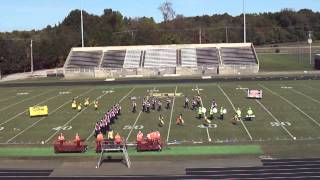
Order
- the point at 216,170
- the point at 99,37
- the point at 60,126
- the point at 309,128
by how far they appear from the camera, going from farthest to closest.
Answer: the point at 99,37, the point at 60,126, the point at 309,128, the point at 216,170

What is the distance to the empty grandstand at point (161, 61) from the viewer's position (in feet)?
237

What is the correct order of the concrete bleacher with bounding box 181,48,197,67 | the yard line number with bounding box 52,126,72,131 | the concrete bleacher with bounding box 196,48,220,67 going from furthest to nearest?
the concrete bleacher with bounding box 181,48,197,67
the concrete bleacher with bounding box 196,48,220,67
the yard line number with bounding box 52,126,72,131

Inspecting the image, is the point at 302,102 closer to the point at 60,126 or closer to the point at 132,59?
the point at 60,126

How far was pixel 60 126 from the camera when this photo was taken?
33.5 m

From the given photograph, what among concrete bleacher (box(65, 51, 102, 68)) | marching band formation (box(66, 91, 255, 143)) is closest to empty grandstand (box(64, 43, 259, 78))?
concrete bleacher (box(65, 51, 102, 68))

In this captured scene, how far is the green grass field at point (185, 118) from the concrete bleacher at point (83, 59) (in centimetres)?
2331

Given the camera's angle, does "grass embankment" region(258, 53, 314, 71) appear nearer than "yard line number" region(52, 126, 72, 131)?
No

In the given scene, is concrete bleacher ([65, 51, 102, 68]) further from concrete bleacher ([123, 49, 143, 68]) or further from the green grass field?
the green grass field

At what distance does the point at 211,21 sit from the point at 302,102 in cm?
12337

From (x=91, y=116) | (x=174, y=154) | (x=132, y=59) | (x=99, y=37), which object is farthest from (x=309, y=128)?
(x=99, y=37)

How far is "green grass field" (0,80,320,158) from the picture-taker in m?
29.2

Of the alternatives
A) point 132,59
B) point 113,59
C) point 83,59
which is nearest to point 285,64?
point 132,59

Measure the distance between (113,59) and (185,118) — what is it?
Answer: 43.3 metres

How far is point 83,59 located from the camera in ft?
252
